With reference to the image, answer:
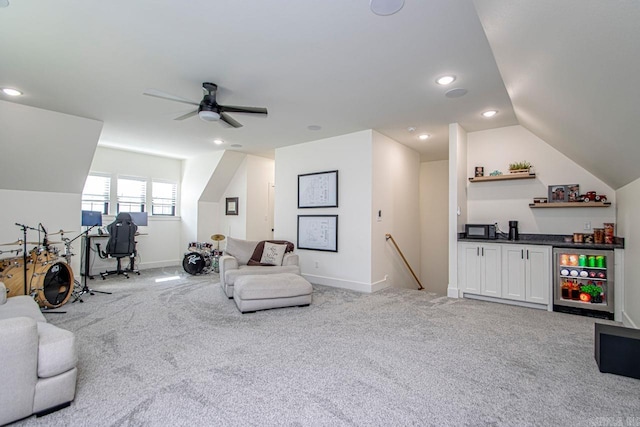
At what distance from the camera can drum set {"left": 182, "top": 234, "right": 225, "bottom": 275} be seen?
255 inches

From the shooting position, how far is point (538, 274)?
4258mm

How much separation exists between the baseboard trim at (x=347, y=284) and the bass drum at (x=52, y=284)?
370cm

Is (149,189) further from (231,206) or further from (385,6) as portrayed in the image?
(385,6)

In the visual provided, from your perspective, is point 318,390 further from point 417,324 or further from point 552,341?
point 552,341

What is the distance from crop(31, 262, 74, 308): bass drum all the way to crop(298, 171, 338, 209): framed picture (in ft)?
12.5

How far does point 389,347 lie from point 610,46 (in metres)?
2.69

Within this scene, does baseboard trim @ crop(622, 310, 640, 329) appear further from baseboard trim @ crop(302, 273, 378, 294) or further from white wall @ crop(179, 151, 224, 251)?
white wall @ crop(179, 151, 224, 251)

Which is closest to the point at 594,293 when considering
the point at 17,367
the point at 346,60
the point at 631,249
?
the point at 631,249

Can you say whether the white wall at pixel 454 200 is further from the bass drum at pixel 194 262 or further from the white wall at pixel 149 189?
the white wall at pixel 149 189

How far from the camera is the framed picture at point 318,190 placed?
18.5 ft

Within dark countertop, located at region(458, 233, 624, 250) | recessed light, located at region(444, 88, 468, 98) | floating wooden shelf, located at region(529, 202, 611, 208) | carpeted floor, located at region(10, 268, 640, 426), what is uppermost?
recessed light, located at region(444, 88, 468, 98)

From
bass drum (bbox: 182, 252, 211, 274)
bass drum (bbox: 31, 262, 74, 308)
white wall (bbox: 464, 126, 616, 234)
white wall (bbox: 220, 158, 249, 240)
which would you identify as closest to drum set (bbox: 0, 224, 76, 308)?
bass drum (bbox: 31, 262, 74, 308)

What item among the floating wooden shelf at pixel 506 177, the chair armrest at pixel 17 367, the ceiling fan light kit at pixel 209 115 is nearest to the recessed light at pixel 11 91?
the ceiling fan light kit at pixel 209 115

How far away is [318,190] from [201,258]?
9.60 feet
